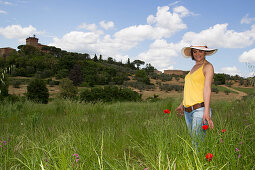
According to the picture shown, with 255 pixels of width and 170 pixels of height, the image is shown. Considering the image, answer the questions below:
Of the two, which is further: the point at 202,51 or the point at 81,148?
the point at 202,51

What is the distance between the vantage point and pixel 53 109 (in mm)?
8117

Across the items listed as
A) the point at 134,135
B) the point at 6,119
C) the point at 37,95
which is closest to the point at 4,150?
the point at 134,135

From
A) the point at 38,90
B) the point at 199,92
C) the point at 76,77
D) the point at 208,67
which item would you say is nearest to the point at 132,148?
the point at 199,92

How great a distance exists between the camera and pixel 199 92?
2650 mm

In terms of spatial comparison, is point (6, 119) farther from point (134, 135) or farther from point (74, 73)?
point (74, 73)

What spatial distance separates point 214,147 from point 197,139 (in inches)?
7.1

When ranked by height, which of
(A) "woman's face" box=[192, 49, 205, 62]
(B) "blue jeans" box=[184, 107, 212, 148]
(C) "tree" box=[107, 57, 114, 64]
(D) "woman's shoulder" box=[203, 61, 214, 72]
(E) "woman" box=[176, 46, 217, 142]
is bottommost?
(B) "blue jeans" box=[184, 107, 212, 148]

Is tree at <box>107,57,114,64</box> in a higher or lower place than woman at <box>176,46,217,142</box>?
higher

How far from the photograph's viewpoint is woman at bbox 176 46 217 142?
246 cm

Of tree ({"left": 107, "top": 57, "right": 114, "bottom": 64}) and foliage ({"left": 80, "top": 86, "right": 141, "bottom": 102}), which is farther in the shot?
tree ({"left": 107, "top": 57, "right": 114, "bottom": 64})

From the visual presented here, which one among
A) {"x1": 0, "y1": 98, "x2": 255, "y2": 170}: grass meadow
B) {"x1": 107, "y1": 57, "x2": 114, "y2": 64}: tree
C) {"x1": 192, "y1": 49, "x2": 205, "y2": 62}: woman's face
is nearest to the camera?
{"x1": 0, "y1": 98, "x2": 255, "y2": 170}: grass meadow

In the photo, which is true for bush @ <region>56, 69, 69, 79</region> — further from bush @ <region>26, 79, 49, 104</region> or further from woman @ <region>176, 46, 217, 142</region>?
woman @ <region>176, 46, 217, 142</region>

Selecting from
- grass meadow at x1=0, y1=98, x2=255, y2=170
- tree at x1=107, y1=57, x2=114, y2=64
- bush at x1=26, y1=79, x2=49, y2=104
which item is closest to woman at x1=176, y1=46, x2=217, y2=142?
grass meadow at x1=0, y1=98, x2=255, y2=170

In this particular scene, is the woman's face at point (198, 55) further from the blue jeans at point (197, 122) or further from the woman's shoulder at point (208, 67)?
the blue jeans at point (197, 122)
